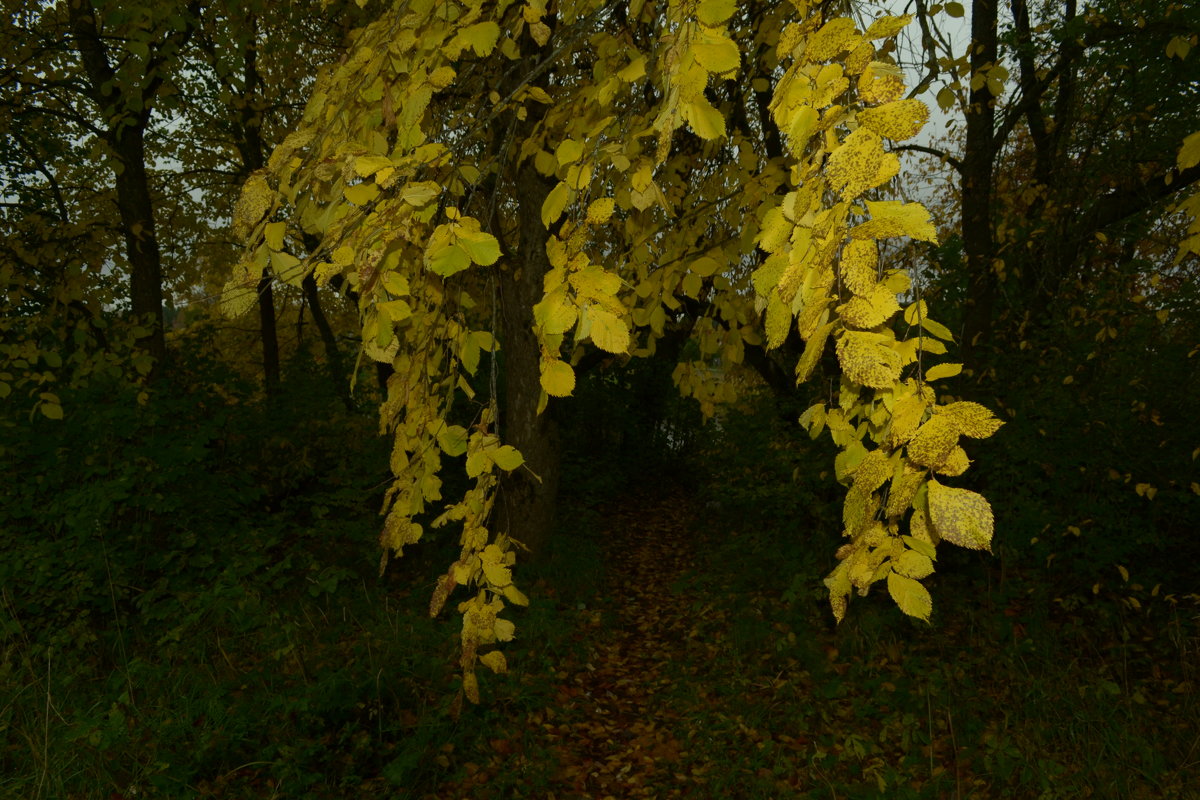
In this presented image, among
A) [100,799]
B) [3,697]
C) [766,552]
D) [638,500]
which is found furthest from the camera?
[638,500]

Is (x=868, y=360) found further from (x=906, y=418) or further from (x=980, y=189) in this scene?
(x=980, y=189)

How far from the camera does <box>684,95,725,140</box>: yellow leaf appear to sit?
3.62ft

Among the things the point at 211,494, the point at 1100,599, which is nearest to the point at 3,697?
the point at 211,494

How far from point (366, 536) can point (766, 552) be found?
3.16m

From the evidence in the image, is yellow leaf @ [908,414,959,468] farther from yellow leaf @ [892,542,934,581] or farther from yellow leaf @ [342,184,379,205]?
yellow leaf @ [342,184,379,205]

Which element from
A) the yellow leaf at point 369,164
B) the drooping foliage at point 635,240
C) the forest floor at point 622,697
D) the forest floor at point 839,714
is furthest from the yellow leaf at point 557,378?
the forest floor at point 839,714

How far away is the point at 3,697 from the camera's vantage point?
3.27m

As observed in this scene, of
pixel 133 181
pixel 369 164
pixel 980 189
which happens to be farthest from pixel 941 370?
pixel 133 181

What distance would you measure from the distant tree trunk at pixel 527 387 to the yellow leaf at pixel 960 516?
12.9 feet

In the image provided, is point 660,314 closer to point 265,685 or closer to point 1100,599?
point 265,685

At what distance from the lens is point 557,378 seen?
1.49 metres

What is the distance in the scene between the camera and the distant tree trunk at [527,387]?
5.10 m

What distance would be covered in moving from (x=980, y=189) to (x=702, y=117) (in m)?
4.23

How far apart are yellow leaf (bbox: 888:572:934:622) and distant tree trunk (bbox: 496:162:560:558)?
376cm
